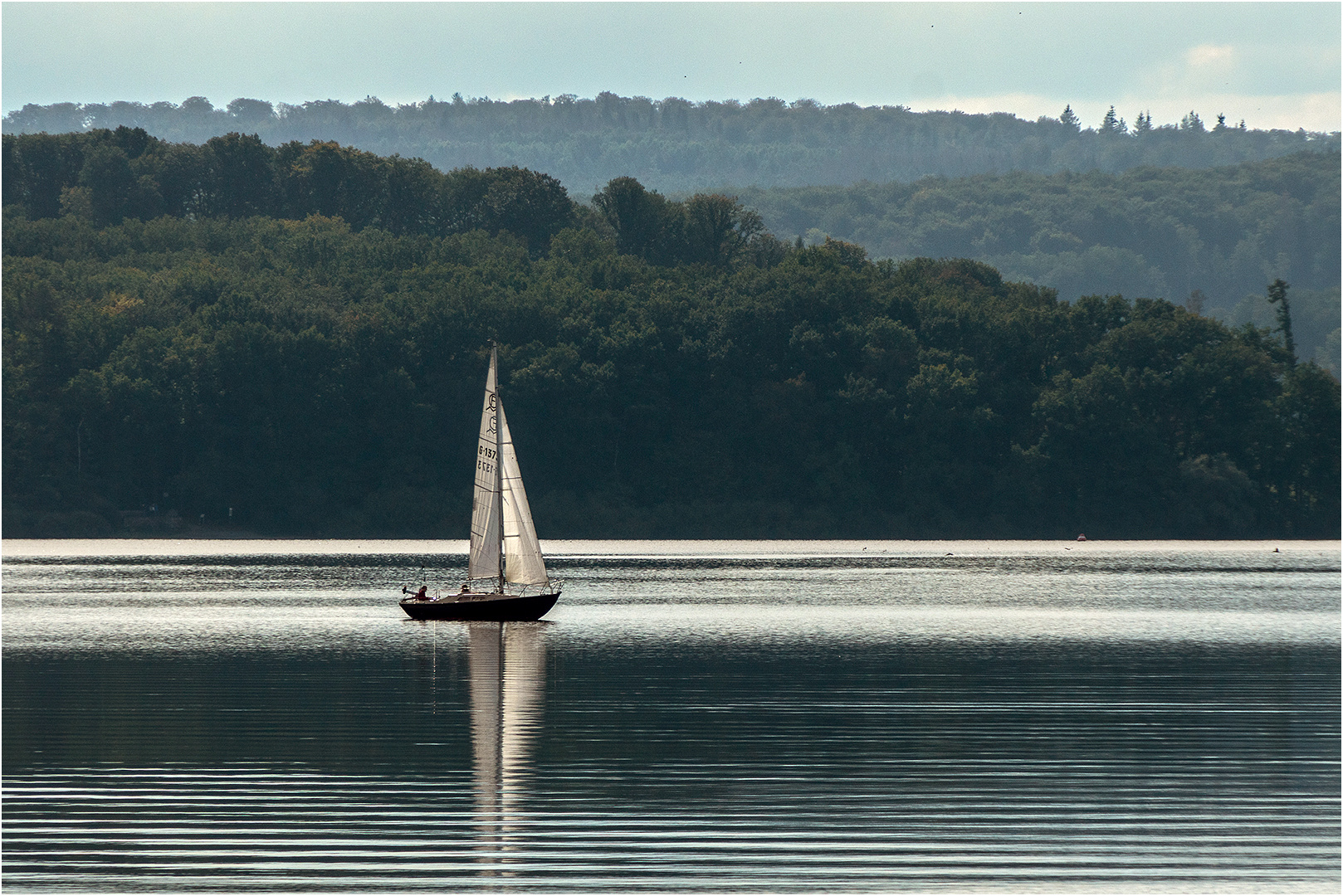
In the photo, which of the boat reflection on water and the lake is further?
the boat reflection on water

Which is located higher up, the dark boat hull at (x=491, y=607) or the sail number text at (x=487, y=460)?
the sail number text at (x=487, y=460)

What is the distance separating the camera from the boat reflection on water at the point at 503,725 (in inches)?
1000

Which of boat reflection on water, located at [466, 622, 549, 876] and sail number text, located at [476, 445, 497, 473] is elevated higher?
sail number text, located at [476, 445, 497, 473]

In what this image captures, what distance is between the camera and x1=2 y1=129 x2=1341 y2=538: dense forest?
149625 millimetres

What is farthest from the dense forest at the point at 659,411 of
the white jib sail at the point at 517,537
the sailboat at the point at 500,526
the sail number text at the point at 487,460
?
the white jib sail at the point at 517,537

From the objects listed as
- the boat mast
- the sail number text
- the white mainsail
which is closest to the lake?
the white mainsail

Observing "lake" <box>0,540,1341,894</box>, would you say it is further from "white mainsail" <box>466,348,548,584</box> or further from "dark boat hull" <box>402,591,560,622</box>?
"white mainsail" <box>466,348,548,584</box>

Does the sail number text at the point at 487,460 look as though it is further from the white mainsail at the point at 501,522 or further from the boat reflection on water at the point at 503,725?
the boat reflection on water at the point at 503,725

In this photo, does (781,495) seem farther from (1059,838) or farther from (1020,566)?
(1059,838)

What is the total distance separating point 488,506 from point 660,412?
3679 inches

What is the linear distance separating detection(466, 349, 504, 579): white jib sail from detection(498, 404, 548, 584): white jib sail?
321 millimetres

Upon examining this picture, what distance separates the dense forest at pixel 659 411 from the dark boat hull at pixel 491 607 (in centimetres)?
8860

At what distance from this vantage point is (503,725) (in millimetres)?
35875

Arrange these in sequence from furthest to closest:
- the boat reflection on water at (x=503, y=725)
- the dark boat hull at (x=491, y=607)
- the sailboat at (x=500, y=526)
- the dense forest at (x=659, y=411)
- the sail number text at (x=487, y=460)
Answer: the dense forest at (x=659, y=411) < the sail number text at (x=487, y=460) < the sailboat at (x=500, y=526) < the dark boat hull at (x=491, y=607) < the boat reflection on water at (x=503, y=725)
